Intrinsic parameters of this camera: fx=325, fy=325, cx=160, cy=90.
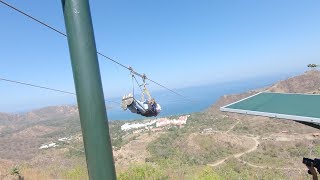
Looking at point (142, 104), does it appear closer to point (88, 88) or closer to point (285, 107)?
point (285, 107)

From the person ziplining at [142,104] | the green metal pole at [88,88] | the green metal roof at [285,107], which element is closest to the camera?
the green metal pole at [88,88]

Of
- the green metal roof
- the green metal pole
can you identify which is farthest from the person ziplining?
the green metal pole

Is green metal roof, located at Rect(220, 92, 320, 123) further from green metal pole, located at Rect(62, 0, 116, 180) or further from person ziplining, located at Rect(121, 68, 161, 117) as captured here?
person ziplining, located at Rect(121, 68, 161, 117)

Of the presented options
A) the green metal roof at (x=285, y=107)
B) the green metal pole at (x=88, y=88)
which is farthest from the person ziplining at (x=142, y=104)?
the green metal pole at (x=88, y=88)

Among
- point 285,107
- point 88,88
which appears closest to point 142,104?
point 285,107

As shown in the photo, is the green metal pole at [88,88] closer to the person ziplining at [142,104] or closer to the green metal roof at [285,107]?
the green metal roof at [285,107]

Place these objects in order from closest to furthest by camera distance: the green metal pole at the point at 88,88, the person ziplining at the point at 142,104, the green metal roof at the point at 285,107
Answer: the green metal pole at the point at 88,88 < the green metal roof at the point at 285,107 < the person ziplining at the point at 142,104

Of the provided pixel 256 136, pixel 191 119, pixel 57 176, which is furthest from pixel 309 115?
pixel 191 119
